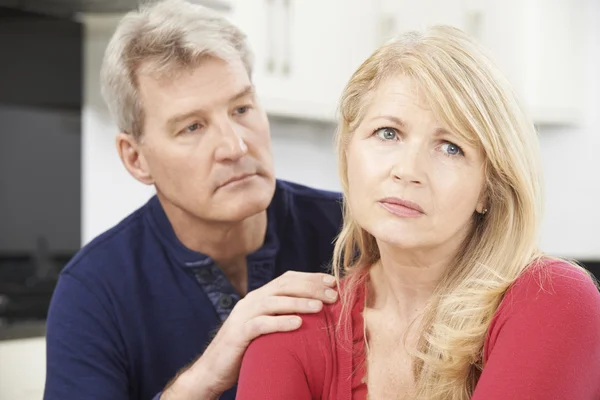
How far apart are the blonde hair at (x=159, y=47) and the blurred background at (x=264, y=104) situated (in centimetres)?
84

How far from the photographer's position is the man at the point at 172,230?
157cm

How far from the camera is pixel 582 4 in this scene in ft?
11.7

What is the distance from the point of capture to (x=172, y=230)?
5.62 feet

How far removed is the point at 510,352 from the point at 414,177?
0.25m

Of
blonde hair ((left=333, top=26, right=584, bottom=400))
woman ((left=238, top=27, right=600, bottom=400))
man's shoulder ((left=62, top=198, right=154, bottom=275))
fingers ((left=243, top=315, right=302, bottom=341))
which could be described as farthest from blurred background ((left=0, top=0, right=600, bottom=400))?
blonde hair ((left=333, top=26, right=584, bottom=400))

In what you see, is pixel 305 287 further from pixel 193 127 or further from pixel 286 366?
pixel 193 127

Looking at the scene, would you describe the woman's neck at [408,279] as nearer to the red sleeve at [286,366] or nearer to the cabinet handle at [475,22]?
the red sleeve at [286,366]

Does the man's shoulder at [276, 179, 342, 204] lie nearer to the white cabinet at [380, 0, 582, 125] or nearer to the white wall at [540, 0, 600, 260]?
the white cabinet at [380, 0, 582, 125]

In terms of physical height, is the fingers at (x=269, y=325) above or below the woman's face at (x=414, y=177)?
below

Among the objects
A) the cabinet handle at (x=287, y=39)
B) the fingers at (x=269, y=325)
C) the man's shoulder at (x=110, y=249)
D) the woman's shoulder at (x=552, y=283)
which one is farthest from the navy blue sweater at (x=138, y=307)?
the cabinet handle at (x=287, y=39)

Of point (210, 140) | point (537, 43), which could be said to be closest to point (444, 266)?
point (210, 140)

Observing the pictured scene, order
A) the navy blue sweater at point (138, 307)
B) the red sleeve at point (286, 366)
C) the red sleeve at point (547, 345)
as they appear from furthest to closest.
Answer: the navy blue sweater at point (138, 307), the red sleeve at point (286, 366), the red sleeve at point (547, 345)

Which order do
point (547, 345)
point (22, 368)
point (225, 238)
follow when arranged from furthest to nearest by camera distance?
point (22, 368) → point (225, 238) → point (547, 345)

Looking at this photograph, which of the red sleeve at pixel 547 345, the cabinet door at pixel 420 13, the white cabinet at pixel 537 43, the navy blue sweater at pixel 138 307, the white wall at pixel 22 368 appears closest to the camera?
the red sleeve at pixel 547 345
